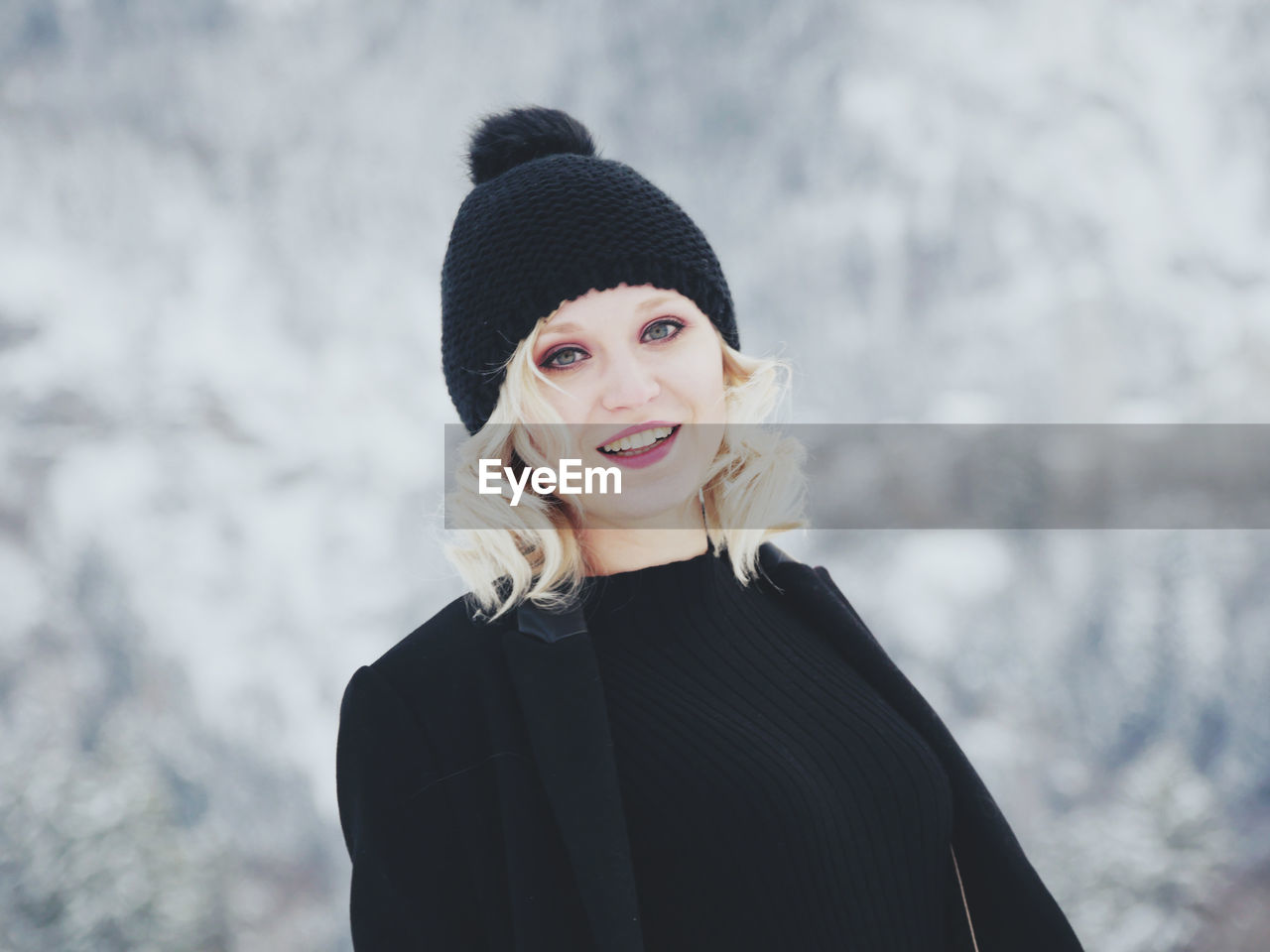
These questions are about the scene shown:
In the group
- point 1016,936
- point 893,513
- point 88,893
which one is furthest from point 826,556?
point 88,893

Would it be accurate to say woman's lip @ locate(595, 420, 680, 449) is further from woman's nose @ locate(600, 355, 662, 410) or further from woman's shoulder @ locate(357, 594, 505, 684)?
woman's shoulder @ locate(357, 594, 505, 684)

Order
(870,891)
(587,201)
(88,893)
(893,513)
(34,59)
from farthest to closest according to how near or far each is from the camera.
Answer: (893,513)
(34,59)
(88,893)
(587,201)
(870,891)

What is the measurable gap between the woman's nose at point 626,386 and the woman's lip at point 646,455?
0.07 m

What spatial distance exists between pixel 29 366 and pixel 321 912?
5.27ft

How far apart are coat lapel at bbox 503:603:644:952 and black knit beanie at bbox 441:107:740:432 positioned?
1.13 ft

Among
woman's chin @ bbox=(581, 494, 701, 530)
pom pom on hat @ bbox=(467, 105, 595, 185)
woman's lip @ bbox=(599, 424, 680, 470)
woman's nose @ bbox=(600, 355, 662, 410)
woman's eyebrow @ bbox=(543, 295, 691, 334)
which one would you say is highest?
pom pom on hat @ bbox=(467, 105, 595, 185)

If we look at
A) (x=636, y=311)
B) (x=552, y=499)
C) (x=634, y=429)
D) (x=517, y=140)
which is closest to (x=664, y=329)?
(x=636, y=311)

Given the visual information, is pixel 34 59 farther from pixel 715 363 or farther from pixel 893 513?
pixel 893 513

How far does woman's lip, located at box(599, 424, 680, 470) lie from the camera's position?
121 centimetres

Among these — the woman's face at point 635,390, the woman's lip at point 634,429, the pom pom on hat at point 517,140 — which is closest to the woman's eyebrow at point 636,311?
the woman's face at point 635,390

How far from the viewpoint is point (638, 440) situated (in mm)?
1225

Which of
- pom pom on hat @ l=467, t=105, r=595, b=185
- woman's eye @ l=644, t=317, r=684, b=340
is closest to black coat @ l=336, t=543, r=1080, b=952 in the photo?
woman's eye @ l=644, t=317, r=684, b=340

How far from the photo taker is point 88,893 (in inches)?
89.6

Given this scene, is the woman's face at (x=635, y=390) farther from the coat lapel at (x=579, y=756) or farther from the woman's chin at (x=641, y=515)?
the coat lapel at (x=579, y=756)
